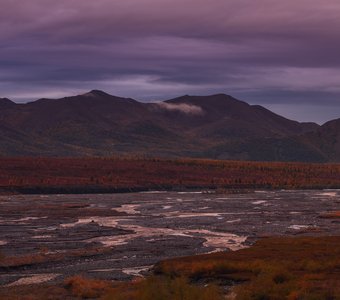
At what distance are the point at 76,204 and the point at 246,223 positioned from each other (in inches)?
1518

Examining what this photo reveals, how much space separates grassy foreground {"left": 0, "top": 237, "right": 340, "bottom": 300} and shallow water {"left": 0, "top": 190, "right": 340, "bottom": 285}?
13.3 feet

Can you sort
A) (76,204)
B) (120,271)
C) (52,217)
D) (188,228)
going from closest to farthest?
(120,271), (188,228), (52,217), (76,204)

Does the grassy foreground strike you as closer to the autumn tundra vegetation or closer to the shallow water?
the autumn tundra vegetation

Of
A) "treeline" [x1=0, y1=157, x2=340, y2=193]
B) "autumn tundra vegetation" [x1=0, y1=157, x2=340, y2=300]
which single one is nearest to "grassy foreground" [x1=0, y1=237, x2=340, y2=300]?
"autumn tundra vegetation" [x1=0, y1=157, x2=340, y2=300]

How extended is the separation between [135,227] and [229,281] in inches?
1474

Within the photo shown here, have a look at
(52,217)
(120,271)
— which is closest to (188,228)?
(52,217)

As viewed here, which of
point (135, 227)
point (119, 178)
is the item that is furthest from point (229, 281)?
point (119, 178)

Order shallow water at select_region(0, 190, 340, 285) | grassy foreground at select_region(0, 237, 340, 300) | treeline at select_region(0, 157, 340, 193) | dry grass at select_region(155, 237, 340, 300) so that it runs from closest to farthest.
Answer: grassy foreground at select_region(0, 237, 340, 300) → dry grass at select_region(155, 237, 340, 300) → shallow water at select_region(0, 190, 340, 285) → treeline at select_region(0, 157, 340, 193)

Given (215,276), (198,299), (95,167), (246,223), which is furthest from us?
(95,167)

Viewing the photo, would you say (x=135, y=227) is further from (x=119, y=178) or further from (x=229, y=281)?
(x=119, y=178)

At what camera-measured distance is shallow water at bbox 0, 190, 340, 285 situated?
2223 inches

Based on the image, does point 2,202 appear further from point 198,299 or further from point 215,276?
point 198,299

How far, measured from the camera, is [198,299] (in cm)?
3547

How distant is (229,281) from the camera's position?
47.0 metres
